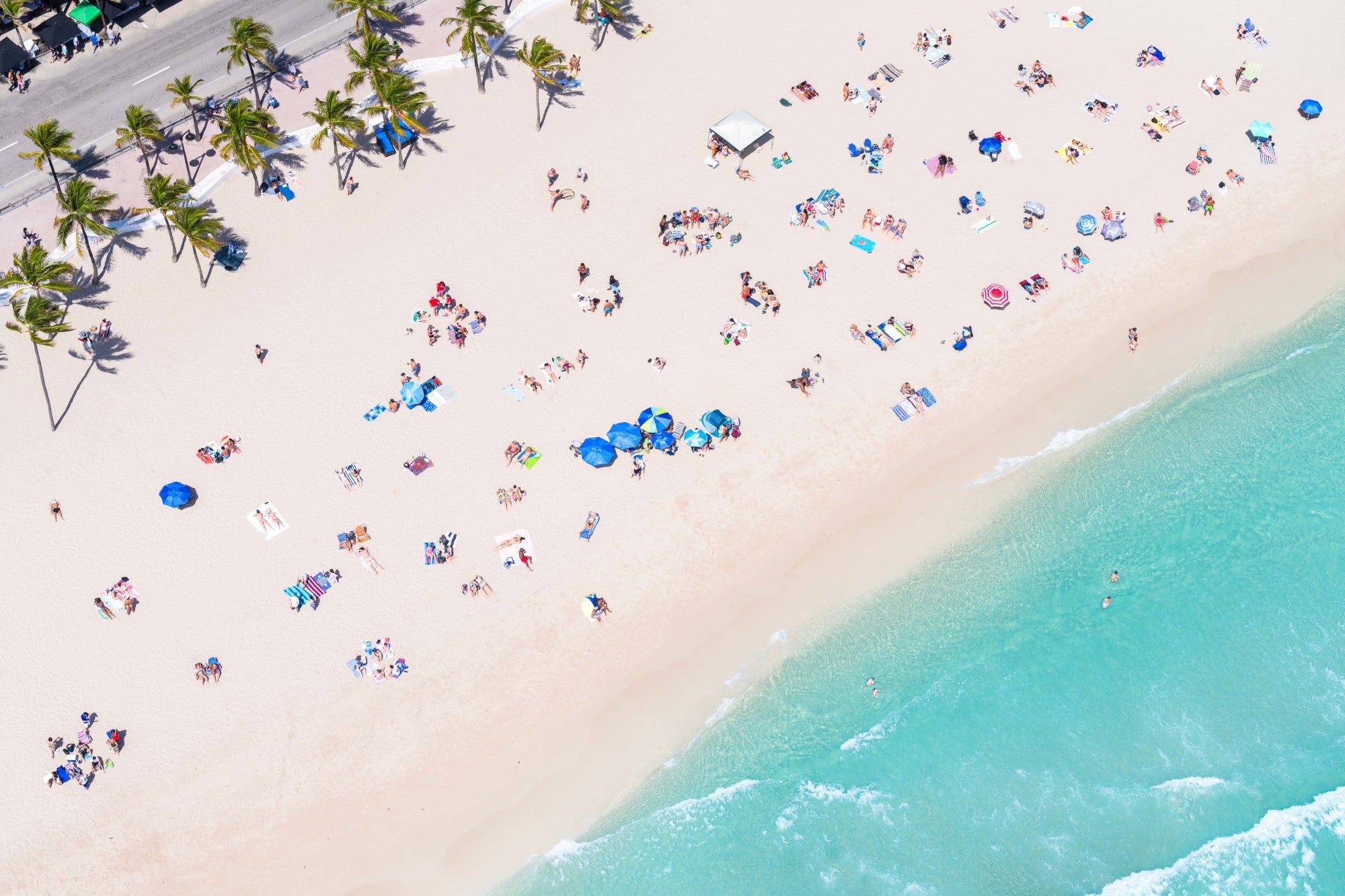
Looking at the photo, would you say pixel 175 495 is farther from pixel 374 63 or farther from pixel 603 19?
pixel 603 19

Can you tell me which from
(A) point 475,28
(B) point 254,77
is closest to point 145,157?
(B) point 254,77

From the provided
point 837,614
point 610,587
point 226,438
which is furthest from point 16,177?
point 837,614

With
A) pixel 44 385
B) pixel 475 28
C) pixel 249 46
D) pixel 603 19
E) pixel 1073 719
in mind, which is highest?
pixel 249 46

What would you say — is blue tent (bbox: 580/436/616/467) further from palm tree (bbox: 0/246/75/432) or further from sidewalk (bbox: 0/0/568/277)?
palm tree (bbox: 0/246/75/432)

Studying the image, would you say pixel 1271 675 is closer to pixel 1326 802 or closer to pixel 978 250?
pixel 1326 802

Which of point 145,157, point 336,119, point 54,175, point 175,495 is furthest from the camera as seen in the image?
point 145,157

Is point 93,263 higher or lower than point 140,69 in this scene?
lower

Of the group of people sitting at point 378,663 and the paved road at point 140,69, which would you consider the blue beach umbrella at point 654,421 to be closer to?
the group of people sitting at point 378,663
